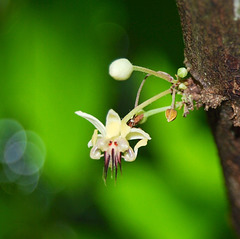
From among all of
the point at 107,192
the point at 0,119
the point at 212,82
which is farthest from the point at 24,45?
the point at 212,82

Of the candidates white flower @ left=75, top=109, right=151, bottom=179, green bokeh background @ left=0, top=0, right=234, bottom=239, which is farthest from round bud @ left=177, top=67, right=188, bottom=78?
green bokeh background @ left=0, top=0, right=234, bottom=239

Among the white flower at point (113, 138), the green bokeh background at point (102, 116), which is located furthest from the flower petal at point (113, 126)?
the green bokeh background at point (102, 116)

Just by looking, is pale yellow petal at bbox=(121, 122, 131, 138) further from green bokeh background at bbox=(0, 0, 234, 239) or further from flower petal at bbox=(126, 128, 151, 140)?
Answer: green bokeh background at bbox=(0, 0, 234, 239)

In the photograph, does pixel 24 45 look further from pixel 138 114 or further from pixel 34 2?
pixel 138 114

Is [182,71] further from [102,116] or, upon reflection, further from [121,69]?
[102,116]

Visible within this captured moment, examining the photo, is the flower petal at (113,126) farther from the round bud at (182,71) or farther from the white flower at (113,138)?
the round bud at (182,71)

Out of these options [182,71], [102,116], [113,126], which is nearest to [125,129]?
[113,126]
